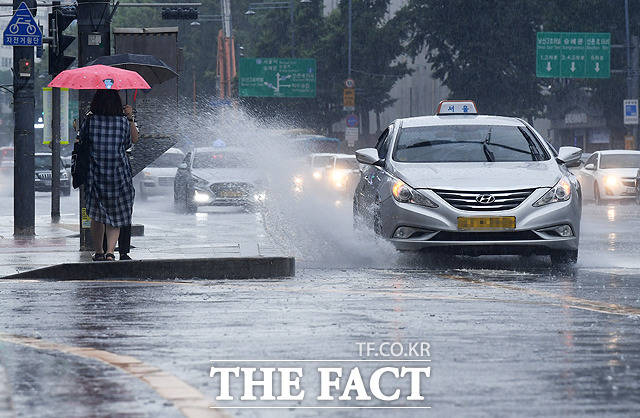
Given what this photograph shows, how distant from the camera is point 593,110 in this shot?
67.2m

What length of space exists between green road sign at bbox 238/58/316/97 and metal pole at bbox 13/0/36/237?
50.1 m

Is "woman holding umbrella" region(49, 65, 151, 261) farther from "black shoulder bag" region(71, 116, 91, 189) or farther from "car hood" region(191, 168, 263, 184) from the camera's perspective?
"car hood" region(191, 168, 263, 184)

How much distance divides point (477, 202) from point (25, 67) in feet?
32.3

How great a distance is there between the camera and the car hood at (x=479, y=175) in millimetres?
14289

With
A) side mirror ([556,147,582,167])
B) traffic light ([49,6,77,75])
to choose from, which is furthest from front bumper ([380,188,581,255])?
traffic light ([49,6,77,75])

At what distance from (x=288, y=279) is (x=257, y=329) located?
4159 millimetres

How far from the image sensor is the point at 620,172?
38156mm

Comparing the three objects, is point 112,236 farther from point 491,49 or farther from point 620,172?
point 491,49

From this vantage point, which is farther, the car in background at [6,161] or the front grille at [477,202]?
the car in background at [6,161]

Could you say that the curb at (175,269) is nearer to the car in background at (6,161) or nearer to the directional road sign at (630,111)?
the directional road sign at (630,111)

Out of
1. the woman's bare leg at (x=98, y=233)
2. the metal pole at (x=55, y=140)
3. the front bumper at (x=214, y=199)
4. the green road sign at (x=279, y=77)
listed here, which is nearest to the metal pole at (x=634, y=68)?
the green road sign at (x=279, y=77)

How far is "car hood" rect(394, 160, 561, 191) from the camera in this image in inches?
563

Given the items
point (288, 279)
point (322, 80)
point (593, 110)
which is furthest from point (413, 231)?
point (322, 80)

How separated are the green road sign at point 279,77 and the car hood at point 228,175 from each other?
3976 cm
